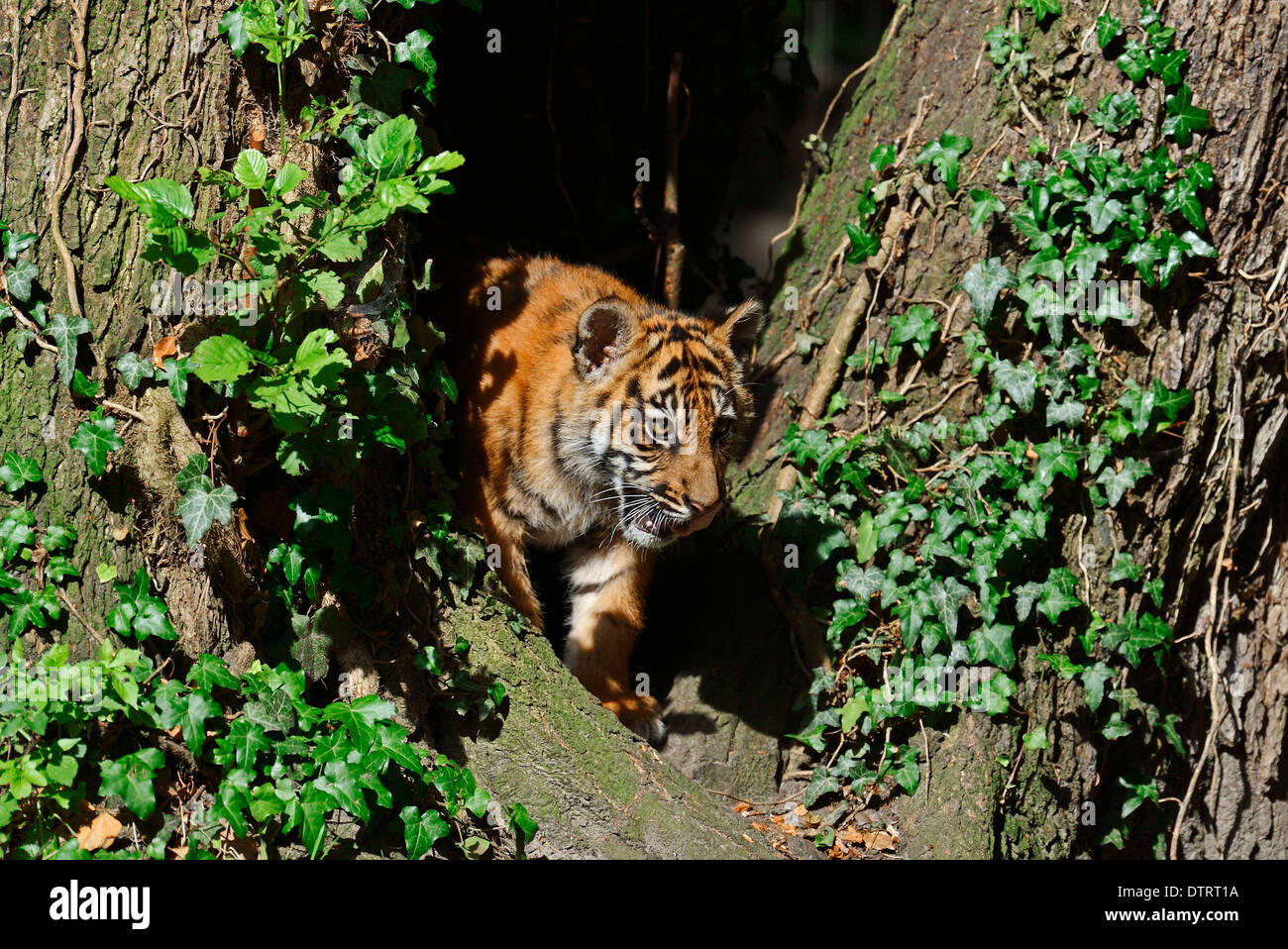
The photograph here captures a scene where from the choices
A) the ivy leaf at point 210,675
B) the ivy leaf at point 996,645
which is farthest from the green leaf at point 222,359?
the ivy leaf at point 996,645

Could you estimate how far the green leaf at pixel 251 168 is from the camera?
107 inches

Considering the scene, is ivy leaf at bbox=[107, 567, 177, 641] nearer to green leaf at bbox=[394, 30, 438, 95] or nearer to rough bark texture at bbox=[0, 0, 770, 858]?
rough bark texture at bbox=[0, 0, 770, 858]

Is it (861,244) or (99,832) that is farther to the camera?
(861,244)

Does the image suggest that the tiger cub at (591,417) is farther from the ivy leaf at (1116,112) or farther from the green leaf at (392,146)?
the ivy leaf at (1116,112)

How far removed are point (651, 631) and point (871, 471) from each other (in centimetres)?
148

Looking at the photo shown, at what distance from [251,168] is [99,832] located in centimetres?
165

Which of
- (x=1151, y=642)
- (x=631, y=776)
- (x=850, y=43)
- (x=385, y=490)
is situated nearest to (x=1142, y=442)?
(x=1151, y=642)

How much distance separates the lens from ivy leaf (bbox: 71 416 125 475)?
2.70m

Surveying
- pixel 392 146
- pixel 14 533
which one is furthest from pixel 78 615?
pixel 392 146

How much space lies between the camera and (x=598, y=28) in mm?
5305

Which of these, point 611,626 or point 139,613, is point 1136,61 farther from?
point 139,613

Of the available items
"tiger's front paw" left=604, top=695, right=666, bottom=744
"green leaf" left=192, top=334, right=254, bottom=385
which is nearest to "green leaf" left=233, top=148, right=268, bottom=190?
"green leaf" left=192, top=334, right=254, bottom=385

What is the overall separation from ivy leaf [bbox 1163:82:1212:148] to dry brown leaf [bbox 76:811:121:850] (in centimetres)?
366

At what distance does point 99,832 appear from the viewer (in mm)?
2633
